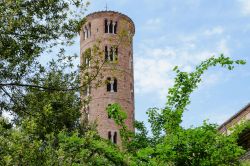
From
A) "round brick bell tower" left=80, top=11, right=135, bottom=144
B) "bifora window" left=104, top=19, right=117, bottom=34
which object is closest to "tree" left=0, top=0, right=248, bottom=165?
"round brick bell tower" left=80, top=11, right=135, bottom=144

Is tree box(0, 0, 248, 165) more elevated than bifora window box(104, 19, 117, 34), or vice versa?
bifora window box(104, 19, 117, 34)

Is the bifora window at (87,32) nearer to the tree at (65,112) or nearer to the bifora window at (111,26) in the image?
the bifora window at (111,26)

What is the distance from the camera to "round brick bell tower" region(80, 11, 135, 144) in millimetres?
48219

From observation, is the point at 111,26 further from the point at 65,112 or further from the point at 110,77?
the point at 65,112

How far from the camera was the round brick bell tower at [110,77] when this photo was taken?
158 ft

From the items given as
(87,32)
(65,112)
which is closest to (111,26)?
(87,32)

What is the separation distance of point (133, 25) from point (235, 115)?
35.1m

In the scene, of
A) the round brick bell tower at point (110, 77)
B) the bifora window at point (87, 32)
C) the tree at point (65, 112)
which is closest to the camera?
the tree at point (65, 112)

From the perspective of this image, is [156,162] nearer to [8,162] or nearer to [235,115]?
[8,162]

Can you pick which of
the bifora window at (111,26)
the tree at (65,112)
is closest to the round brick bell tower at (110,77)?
the bifora window at (111,26)

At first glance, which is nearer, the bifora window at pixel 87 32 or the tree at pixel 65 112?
the tree at pixel 65 112

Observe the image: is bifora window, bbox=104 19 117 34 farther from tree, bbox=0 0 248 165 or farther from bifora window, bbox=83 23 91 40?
tree, bbox=0 0 248 165

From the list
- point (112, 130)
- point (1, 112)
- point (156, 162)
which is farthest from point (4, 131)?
point (112, 130)

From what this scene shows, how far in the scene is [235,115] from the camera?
792 inches
